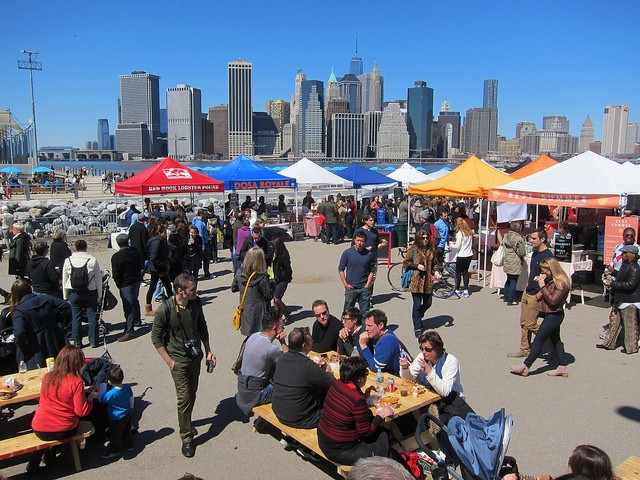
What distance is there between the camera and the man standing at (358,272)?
27.4ft

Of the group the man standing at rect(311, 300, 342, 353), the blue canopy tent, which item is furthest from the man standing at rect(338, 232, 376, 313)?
the blue canopy tent

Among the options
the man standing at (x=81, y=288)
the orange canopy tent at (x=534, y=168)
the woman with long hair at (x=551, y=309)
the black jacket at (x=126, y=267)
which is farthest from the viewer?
the orange canopy tent at (x=534, y=168)

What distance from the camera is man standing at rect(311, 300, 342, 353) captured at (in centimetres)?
642

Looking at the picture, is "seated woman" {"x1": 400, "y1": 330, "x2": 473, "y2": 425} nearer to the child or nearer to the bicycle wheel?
the child

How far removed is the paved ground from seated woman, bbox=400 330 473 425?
2.50 feet

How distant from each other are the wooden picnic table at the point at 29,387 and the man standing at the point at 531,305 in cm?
598

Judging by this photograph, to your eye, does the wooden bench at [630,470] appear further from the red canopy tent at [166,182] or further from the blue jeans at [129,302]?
the red canopy tent at [166,182]

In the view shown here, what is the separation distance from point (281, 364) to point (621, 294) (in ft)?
18.3

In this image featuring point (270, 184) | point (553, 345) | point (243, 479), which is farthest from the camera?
point (270, 184)

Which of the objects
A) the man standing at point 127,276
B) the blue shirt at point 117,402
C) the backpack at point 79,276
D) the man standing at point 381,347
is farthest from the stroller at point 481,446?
the man standing at point 127,276

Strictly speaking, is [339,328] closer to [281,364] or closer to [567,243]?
[281,364]

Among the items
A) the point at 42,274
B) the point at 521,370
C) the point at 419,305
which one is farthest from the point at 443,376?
the point at 42,274

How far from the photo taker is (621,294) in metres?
7.82

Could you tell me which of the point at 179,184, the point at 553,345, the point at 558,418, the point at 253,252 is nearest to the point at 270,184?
the point at 179,184
